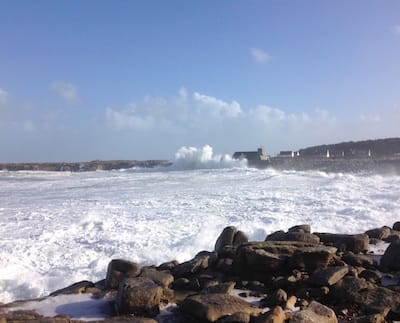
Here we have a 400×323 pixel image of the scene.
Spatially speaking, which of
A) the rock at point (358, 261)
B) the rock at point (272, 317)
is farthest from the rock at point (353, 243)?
the rock at point (272, 317)

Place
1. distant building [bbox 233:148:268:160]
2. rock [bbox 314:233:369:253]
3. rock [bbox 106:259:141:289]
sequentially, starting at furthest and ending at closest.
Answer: distant building [bbox 233:148:268:160] < rock [bbox 314:233:369:253] < rock [bbox 106:259:141:289]

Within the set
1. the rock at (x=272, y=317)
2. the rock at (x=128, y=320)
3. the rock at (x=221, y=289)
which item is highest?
the rock at (x=272, y=317)

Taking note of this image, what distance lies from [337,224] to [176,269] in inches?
213

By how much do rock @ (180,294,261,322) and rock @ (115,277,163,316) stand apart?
263 millimetres

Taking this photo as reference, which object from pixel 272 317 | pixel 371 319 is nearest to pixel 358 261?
pixel 371 319

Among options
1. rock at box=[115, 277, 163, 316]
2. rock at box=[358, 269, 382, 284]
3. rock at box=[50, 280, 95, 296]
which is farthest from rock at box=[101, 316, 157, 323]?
rock at box=[358, 269, 382, 284]

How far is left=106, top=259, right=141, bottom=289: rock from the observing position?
4953 mm

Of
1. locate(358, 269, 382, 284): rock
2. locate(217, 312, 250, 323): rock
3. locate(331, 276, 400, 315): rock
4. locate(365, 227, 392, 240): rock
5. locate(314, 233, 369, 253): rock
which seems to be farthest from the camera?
locate(365, 227, 392, 240): rock

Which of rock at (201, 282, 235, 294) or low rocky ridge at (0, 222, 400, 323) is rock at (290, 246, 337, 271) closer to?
low rocky ridge at (0, 222, 400, 323)

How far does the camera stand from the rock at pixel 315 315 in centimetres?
352

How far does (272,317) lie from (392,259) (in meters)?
2.44

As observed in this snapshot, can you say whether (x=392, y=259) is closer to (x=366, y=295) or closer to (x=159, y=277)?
(x=366, y=295)

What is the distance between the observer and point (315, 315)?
362 cm

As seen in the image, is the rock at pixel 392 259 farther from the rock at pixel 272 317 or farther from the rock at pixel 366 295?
the rock at pixel 272 317
